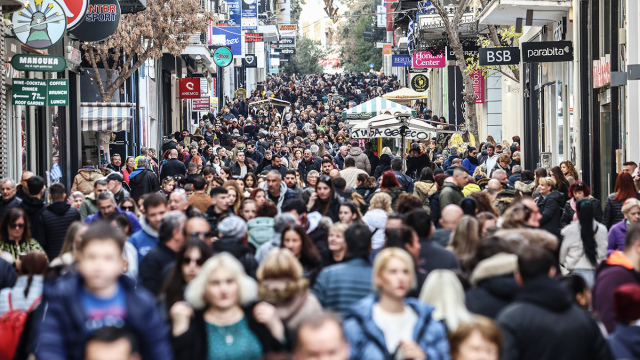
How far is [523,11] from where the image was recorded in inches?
880

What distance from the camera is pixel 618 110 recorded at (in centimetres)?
1755

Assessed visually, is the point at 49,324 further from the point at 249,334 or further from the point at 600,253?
the point at 600,253

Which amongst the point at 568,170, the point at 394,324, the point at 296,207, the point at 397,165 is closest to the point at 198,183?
the point at 296,207

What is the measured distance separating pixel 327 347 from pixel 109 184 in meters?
9.30

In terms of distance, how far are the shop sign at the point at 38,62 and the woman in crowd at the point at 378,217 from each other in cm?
861

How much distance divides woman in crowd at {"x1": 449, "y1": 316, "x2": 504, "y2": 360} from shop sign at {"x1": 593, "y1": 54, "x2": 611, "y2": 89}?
1360 centimetres

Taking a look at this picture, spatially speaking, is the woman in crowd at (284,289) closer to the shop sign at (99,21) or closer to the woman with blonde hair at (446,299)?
the woman with blonde hair at (446,299)

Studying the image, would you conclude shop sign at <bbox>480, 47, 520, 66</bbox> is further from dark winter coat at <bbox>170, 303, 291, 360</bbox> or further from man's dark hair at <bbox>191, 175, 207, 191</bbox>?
dark winter coat at <bbox>170, 303, 291, 360</bbox>

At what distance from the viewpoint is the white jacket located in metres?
9.37

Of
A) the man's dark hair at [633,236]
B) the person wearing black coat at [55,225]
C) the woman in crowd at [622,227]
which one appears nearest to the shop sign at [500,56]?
the woman in crowd at [622,227]

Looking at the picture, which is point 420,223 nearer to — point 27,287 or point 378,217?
point 378,217

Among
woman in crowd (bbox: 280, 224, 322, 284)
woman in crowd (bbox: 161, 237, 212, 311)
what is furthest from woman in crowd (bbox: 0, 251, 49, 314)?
woman in crowd (bbox: 280, 224, 322, 284)

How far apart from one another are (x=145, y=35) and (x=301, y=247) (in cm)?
2018

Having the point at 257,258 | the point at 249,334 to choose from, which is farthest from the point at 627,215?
the point at 249,334
